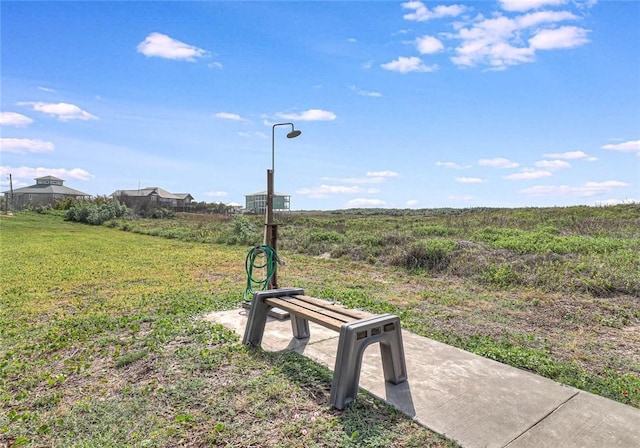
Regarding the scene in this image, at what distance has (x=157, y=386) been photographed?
294 centimetres

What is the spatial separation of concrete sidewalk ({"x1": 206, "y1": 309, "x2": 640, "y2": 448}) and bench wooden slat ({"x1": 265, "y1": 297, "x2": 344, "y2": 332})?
17.6 inches

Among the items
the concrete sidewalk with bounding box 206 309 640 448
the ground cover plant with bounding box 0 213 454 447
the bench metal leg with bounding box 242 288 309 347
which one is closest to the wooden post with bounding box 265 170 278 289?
the ground cover plant with bounding box 0 213 454 447

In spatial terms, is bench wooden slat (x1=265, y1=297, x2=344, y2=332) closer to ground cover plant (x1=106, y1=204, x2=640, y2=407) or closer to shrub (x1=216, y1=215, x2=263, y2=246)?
ground cover plant (x1=106, y1=204, x2=640, y2=407)

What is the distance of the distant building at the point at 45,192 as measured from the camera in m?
42.5

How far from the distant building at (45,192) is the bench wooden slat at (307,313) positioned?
145ft

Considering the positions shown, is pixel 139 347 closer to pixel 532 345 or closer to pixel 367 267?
pixel 532 345

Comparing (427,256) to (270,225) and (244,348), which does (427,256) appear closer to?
(270,225)

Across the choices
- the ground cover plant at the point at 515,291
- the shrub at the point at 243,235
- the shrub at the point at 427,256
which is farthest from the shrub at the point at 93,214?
the shrub at the point at 427,256

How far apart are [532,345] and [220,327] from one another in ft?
10.7

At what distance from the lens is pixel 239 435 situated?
2.31m

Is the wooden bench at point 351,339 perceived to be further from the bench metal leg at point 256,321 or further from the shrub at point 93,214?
the shrub at point 93,214

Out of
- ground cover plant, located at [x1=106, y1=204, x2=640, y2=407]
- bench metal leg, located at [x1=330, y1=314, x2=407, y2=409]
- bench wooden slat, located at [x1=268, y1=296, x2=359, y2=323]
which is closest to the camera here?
bench metal leg, located at [x1=330, y1=314, x2=407, y2=409]

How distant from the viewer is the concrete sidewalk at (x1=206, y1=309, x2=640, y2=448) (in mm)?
2309

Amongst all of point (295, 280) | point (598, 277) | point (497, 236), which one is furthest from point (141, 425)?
point (497, 236)
